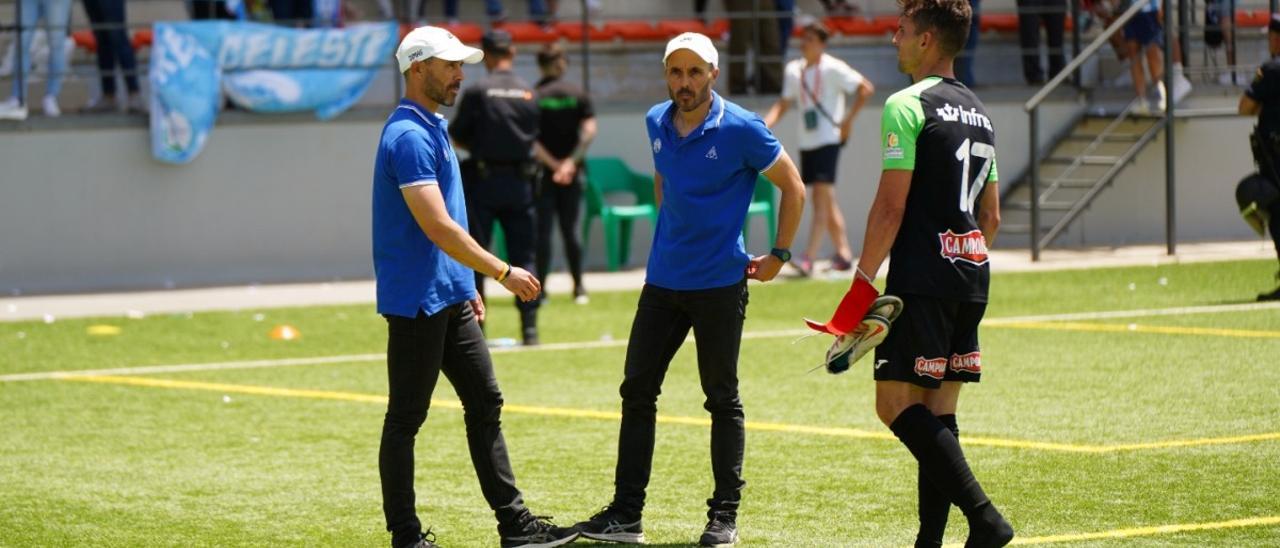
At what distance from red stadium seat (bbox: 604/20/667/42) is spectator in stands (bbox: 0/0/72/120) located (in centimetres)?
574

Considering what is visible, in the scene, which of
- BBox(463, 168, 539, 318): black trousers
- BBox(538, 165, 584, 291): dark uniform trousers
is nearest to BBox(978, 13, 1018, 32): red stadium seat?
BBox(538, 165, 584, 291): dark uniform trousers

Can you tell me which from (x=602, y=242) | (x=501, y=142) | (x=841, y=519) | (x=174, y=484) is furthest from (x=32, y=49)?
(x=841, y=519)

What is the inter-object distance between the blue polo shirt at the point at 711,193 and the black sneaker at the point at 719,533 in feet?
2.79

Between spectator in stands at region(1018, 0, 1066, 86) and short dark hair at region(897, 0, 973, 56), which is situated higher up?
short dark hair at region(897, 0, 973, 56)

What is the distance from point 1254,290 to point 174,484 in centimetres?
920

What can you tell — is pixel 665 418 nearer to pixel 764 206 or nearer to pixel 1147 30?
pixel 764 206

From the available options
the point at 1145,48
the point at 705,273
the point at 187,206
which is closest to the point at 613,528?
the point at 705,273

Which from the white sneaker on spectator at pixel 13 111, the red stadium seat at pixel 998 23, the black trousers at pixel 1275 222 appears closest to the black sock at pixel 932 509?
the black trousers at pixel 1275 222

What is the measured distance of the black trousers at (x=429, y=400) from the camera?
656 cm

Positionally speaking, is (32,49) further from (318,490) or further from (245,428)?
(318,490)

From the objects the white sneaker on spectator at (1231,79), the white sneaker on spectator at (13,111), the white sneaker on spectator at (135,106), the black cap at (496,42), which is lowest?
the white sneaker on spectator at (1231,79)

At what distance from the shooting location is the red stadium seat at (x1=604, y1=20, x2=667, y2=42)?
A: 20.2 metres

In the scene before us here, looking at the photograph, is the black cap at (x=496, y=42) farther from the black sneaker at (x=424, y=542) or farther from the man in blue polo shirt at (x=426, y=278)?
the black sneaker at (x=424, y=542)

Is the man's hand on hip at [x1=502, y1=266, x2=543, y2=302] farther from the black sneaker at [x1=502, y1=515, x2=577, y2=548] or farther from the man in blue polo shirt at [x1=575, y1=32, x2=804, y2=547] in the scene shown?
the black sneaker at [x1=502, y1=515, x2=577, y2=548]
